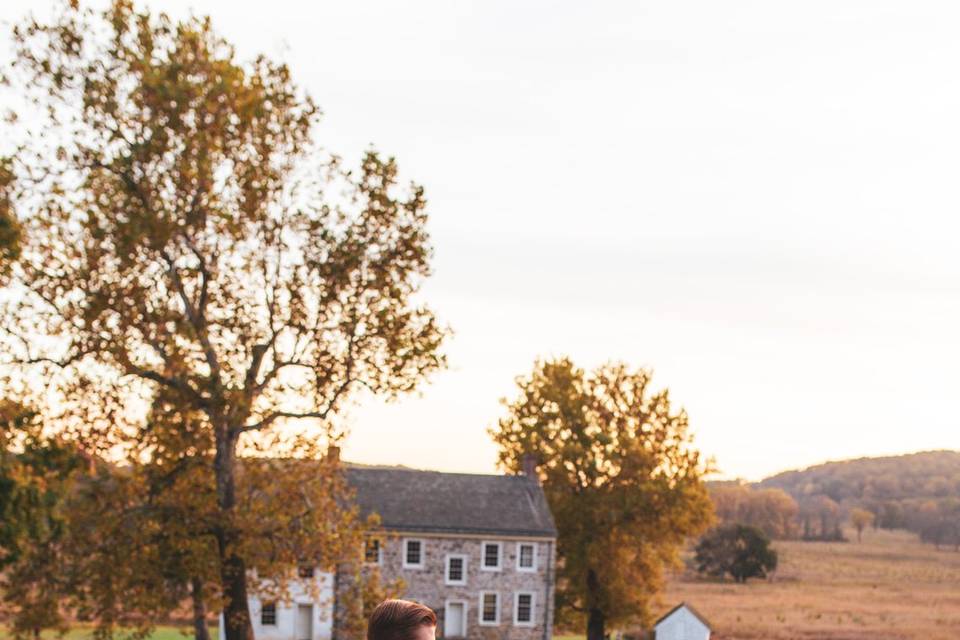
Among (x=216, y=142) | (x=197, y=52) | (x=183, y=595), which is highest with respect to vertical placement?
(x=197, y=52)

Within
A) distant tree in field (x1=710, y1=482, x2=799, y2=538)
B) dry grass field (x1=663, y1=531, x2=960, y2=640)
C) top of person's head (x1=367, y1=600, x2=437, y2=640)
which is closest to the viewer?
top of person's head (x1=367, y1=600, x2=437, y2=640)

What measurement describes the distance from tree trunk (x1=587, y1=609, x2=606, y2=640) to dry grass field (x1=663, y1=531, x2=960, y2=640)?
7695mm

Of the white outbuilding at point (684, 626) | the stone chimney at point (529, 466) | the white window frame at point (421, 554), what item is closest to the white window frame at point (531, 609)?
the white window frame at point (421, 554)

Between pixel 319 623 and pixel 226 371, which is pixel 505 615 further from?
pixel 226 371

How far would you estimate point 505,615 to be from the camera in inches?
2318

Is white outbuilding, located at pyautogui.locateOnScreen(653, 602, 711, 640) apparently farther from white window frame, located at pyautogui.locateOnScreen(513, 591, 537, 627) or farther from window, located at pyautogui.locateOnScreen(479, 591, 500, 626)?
window, located at pyautogui.locateOnScreen(479, 591, 500, 626)

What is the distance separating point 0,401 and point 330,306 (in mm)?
6445

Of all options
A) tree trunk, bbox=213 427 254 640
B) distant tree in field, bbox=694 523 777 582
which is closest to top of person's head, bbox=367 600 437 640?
tree trunk, bbox=213 427 254 640

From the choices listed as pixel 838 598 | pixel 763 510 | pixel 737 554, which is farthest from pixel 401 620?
pixel 763 510

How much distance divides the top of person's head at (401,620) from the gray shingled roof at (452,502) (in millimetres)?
53623

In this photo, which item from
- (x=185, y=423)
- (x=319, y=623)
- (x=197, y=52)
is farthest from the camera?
(x=319, y=623)

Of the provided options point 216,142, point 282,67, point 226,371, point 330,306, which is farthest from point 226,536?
point 282,67

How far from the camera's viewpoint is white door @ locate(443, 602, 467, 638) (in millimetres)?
58500

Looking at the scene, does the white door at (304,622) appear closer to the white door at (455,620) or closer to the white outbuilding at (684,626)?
the white door at (455,620)
